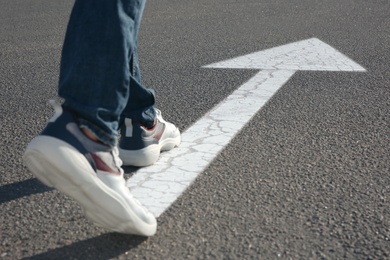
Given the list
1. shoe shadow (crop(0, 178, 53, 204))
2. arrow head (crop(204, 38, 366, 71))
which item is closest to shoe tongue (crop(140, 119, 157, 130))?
shoe shadow (crop(0, 178, 53, 204))

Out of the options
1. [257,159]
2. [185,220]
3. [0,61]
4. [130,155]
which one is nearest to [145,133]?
[130,155]

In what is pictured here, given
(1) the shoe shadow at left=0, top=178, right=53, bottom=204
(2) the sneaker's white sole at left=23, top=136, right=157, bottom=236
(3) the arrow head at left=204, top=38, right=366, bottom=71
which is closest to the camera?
(2) the sneaker's white sole at left=23, top=136, right=157, bottom=236

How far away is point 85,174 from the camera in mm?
2102

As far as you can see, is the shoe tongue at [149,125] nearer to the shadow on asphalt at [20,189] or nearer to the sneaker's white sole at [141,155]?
the sneaker's white sole at [141,155]

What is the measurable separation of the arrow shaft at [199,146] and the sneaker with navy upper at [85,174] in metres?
0.27

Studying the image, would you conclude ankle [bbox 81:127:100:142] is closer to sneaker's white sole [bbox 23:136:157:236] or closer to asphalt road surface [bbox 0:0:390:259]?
sneaker's white sole [bbox 23:136:157:236]

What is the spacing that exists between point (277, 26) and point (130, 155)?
3522 millimetres

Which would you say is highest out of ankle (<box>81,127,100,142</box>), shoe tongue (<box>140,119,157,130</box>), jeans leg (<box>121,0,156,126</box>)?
ankle (<box>81,127,100,142</box>)

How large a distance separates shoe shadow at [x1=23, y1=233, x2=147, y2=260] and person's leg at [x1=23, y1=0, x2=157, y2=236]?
52mm

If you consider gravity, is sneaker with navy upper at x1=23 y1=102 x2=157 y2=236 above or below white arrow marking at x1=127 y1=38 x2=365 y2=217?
above

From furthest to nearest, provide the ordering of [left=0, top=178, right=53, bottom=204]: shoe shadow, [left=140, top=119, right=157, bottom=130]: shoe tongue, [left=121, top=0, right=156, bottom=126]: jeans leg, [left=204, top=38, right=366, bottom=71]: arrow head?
[left=204, top=38, right=366, bottom=71]: arrow head < [left=140, top=119, right=157, bottom=130]: shoe tongue < [left=121, top=0, right=156, bottom=126]: jeans leg < [left=0, top=178, right=53, bottom=204]: shoe shadow

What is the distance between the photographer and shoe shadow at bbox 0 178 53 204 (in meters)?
2.61

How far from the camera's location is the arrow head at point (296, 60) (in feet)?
15.2

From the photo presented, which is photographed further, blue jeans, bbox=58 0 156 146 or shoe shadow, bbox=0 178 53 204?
shoe shadow, bbox=0 178 53 204
